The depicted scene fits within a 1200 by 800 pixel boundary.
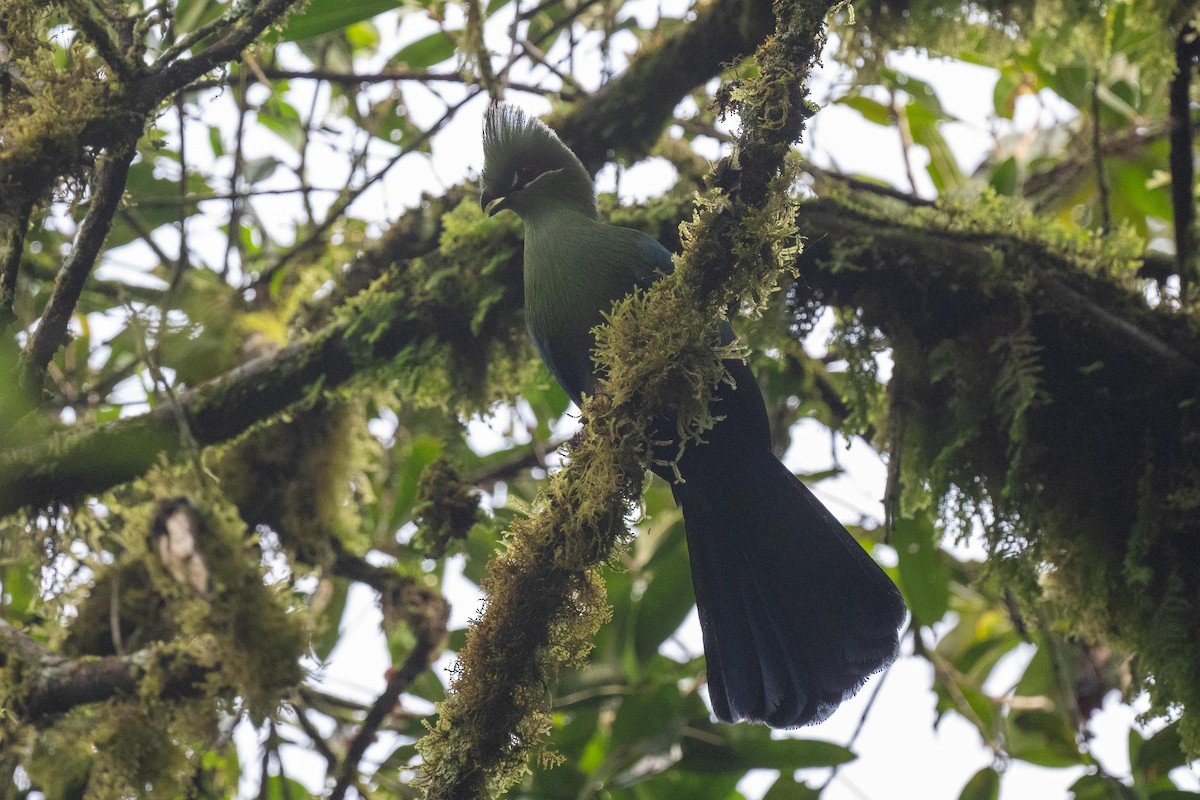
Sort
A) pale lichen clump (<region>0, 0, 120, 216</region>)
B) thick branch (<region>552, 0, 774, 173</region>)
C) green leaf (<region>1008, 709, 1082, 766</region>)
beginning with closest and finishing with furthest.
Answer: pale lichen clump (<region>0, 0, 120, 216</region>) < thick branch (<region>552, 0, 774, 173</region>) < green leaf (<region>1008, 709, 1082, 766</region>)

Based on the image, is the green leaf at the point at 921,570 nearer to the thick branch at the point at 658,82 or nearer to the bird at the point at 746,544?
the bird at the point at 746,544

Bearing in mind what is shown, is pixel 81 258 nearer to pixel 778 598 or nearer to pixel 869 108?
pixel 778 598

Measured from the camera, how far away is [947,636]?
4.98m

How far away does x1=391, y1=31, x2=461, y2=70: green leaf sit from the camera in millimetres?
4434

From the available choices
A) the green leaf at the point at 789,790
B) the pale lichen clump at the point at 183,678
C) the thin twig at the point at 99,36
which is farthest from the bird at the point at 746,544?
the pale lichen clump at the point at 183,678

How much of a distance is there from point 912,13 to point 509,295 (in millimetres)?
1726

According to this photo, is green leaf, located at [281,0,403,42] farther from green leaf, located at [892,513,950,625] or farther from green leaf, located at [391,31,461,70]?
green leaf, located at [892,513,950,625]

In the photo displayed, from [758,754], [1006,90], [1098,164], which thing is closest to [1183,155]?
[1098,164]

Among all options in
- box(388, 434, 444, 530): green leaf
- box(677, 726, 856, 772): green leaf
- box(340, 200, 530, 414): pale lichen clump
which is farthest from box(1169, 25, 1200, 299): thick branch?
box(388, 434, 444, 530): green leaf

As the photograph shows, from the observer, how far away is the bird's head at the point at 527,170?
3.38 m

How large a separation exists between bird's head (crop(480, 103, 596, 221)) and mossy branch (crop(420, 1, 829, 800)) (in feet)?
4.25

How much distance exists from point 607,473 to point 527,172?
1620 millimetres

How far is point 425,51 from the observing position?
14.6 ft

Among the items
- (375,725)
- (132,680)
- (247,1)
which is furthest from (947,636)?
(247,1)
